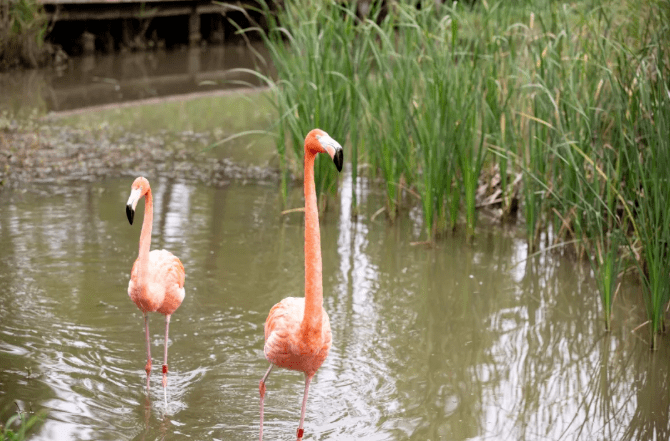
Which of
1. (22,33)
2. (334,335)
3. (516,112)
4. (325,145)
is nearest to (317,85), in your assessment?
(516,112)

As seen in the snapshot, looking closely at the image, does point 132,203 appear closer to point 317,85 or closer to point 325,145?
point 325,145

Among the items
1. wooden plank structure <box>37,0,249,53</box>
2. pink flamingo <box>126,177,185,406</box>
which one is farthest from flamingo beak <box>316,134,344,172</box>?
wooden plank structure <box>37,0,249,53</box>

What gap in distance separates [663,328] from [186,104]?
7497mm

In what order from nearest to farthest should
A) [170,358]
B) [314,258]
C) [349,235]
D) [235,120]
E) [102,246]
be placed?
[314,258] → [170,358] → [102,246] → [349,235] → [235,120]

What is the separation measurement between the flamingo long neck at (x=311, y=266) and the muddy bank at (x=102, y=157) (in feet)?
13.4

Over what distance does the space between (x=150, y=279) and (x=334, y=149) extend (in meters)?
1.67

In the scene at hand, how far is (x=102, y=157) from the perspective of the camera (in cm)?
834

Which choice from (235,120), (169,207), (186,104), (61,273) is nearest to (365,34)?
(169,207)

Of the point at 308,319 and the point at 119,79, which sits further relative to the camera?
the point at 119,79

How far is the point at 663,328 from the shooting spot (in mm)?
4922

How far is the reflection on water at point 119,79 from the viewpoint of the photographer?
36.1 ft

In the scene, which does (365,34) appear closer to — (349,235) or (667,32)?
(349,235)

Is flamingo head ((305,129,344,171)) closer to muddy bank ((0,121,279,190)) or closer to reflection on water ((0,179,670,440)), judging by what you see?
reflection on water ((0,179,670,440))

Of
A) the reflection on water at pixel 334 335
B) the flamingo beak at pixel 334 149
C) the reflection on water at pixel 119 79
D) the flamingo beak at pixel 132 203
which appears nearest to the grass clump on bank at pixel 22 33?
the reflection on water at pixel 119 79
